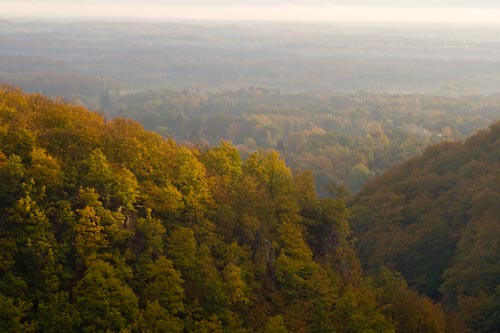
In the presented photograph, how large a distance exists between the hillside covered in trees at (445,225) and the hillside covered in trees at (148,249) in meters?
8.81

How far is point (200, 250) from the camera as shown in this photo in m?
41.0

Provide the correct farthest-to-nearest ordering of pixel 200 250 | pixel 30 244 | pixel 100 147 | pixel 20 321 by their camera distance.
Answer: pixel 100 147, pixel 200 250, pixel 30 244, pixel 20 321

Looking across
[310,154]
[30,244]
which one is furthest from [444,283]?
[310,154]

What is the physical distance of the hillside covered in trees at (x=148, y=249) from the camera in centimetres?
3469

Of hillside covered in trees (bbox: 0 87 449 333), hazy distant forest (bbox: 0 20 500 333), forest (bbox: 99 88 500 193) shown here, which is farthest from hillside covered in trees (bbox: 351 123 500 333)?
forest (bbox: 99 88 500 193)

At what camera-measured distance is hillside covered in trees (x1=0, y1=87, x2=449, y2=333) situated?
1366 inches

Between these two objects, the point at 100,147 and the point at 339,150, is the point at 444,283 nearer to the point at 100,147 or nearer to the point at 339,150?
the point at 100,147

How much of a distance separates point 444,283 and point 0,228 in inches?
1422

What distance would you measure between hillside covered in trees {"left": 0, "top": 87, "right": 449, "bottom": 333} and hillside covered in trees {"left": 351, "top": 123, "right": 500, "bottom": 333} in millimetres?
8813

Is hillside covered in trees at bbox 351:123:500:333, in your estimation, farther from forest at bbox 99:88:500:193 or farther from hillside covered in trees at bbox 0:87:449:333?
forest at bbox 99:88:500:193

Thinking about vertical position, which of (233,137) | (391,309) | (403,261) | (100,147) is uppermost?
(100,147)

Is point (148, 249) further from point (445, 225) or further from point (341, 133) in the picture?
point (341, 133)

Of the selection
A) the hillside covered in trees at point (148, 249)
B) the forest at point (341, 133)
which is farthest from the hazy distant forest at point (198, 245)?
the forest at point (341, 133)

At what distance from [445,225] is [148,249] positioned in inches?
1382
